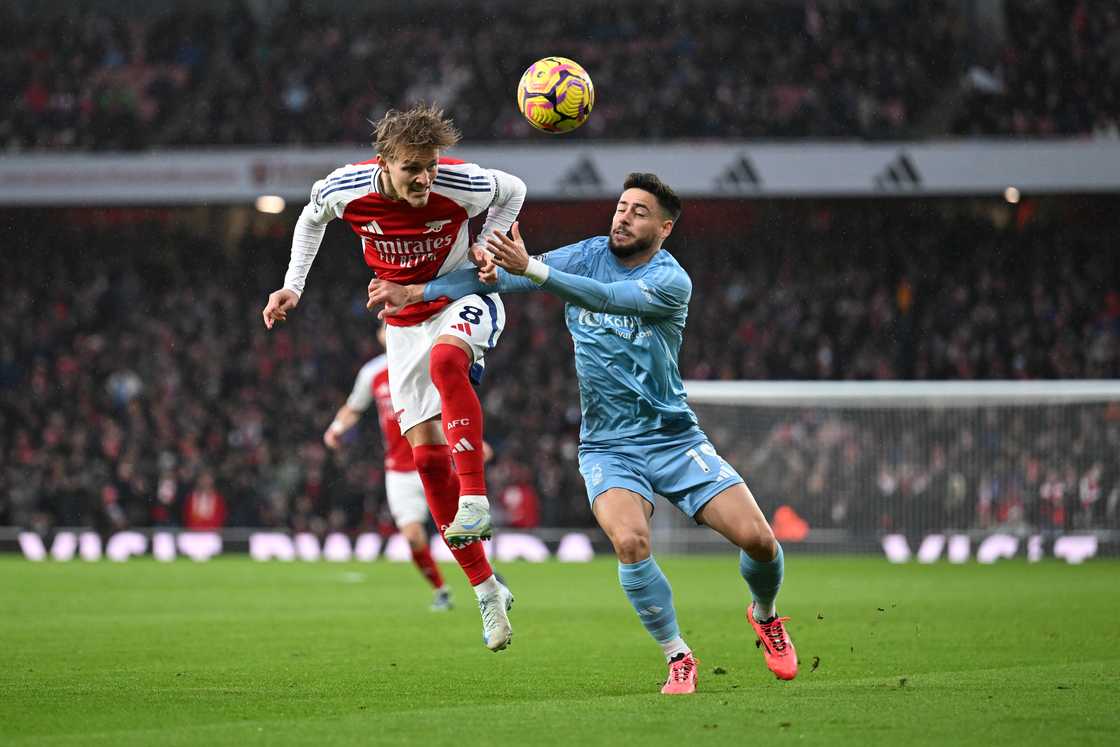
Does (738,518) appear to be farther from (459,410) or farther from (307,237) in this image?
(307,237)

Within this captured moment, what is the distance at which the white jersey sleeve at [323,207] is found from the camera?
773 centimetres

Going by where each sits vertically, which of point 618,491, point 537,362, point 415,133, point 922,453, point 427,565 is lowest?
point 922,453

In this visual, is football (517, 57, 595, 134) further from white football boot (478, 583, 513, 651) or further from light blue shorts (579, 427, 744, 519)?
white football boot (478, 583, 513, 651)

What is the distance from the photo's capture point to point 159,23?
1223 inches

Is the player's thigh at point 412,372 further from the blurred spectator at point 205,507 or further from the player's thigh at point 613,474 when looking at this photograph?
the blurred spectator at point 205,507

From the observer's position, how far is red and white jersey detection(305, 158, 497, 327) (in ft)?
25.3

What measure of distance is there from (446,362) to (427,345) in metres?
0.36

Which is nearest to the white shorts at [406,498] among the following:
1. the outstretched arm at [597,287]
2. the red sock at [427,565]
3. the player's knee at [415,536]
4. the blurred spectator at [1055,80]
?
the player's knee at [415,536]

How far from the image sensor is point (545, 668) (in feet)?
28.4

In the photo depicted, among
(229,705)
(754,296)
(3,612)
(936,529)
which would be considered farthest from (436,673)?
(754,296)

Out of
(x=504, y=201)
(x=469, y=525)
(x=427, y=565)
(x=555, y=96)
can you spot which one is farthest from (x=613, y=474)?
(x=427, y=565)

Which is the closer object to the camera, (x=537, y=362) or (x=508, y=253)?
(x=508, y=253)

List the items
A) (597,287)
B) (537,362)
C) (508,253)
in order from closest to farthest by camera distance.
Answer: (508,253)
(597,287)
(537,362)

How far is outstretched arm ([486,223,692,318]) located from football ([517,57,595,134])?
2.97 feet
